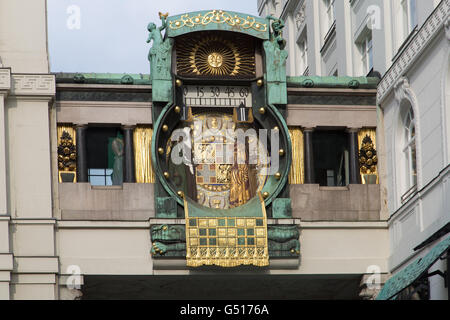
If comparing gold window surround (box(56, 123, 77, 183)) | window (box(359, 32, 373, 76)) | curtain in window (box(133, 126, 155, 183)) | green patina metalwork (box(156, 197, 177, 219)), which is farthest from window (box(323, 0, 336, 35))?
gold window surround (box(56, 123, 77, 183))

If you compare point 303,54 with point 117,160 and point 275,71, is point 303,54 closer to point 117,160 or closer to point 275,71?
point 275,71

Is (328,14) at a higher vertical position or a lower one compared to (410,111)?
higher

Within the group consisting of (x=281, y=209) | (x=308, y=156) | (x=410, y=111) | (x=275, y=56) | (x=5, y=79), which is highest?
(x=275, y=56)

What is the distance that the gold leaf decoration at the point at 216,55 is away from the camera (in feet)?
117

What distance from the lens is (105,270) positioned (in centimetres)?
3412

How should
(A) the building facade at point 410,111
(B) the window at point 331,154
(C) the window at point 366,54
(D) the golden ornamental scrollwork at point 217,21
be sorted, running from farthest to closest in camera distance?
1. (C) the window at point 366,54
2. (B) the window at point 331,154
3. (D) the golden ornamental scrollwork at point 217,21
4. (A) the building facade at point 410,111

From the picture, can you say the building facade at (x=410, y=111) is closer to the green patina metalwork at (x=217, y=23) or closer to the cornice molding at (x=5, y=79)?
the green patina metalwork at (x=217, y=23)

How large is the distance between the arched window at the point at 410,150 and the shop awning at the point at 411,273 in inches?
86.1

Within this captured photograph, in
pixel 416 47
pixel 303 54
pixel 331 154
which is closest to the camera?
pixel 416 47

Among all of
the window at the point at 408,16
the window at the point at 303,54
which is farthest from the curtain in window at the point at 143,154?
the window at the point at 303,54

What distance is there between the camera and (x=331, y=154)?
119 feet

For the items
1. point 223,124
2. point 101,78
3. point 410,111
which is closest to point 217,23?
point 223,124

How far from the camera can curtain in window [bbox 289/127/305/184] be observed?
116 ft

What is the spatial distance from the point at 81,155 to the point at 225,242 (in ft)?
12.8
